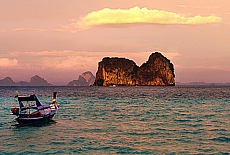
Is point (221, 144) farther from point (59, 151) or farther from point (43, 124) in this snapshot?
point (43, 124)

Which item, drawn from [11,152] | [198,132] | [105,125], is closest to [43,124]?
[105,125]

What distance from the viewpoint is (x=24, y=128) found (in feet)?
112

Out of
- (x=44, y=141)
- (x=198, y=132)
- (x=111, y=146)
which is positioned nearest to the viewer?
(x=111, y=146)

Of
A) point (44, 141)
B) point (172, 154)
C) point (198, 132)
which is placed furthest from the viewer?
point (198, 132)

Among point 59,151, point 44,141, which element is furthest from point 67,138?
point 59,151

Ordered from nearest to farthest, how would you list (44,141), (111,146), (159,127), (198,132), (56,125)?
(111,146) → (44,141) → (198,132) → (159,127) → (56,125)

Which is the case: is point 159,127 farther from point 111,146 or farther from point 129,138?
point 111,146

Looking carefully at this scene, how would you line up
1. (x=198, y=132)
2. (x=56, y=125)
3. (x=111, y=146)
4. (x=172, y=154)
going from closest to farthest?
(x=172, y=154), (x=111, y=146), (x=198, y=132), (x=56, y=125)

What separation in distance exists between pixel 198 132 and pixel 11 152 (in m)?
18.9

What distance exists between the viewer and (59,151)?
22953 millimetres

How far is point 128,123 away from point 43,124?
11021mm

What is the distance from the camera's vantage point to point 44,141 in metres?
26.8

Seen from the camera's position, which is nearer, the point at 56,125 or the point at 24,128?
the point at 24,128

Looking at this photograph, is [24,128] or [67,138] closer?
[67,138]
